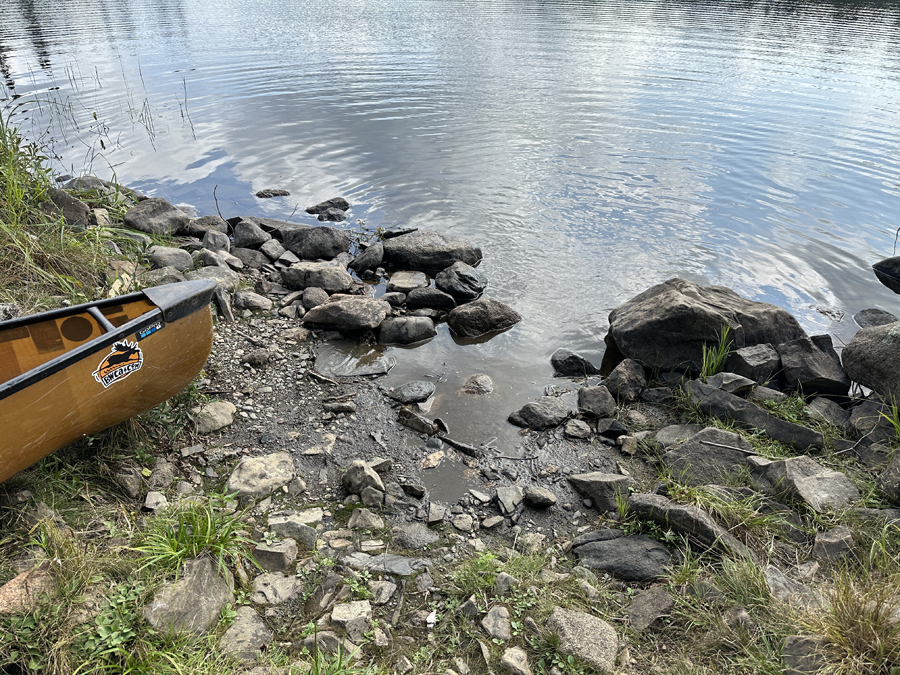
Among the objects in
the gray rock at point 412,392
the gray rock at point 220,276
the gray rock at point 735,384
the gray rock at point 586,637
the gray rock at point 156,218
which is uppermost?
the gray rock at point 156,218

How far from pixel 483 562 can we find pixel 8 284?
5.33 metres

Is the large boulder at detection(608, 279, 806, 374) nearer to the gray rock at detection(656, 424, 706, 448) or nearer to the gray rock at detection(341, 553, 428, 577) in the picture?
the gray rock at detection(656, 424, 706, 448)

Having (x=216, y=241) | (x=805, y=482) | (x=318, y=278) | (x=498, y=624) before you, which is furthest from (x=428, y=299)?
(x=498, y=624)

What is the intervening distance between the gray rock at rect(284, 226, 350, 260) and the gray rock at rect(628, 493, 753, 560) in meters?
6.76

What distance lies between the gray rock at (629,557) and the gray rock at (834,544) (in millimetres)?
1044

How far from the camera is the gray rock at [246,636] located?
10.6ft

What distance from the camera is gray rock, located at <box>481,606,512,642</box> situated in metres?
3.46

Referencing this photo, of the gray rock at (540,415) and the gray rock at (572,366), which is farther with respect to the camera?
the gray rock at (572,366)

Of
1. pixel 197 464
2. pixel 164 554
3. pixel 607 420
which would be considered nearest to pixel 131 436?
pixel 197 464

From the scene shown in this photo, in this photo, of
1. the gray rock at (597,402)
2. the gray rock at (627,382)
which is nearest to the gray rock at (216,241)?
the gray rock at (597,402)

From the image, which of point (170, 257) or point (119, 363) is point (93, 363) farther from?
point (170, 257)

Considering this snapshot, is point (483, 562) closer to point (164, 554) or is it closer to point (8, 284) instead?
point (164, 554)

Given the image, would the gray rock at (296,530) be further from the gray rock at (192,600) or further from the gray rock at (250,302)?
the gray rock at (250,302)

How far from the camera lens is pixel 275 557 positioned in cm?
388
